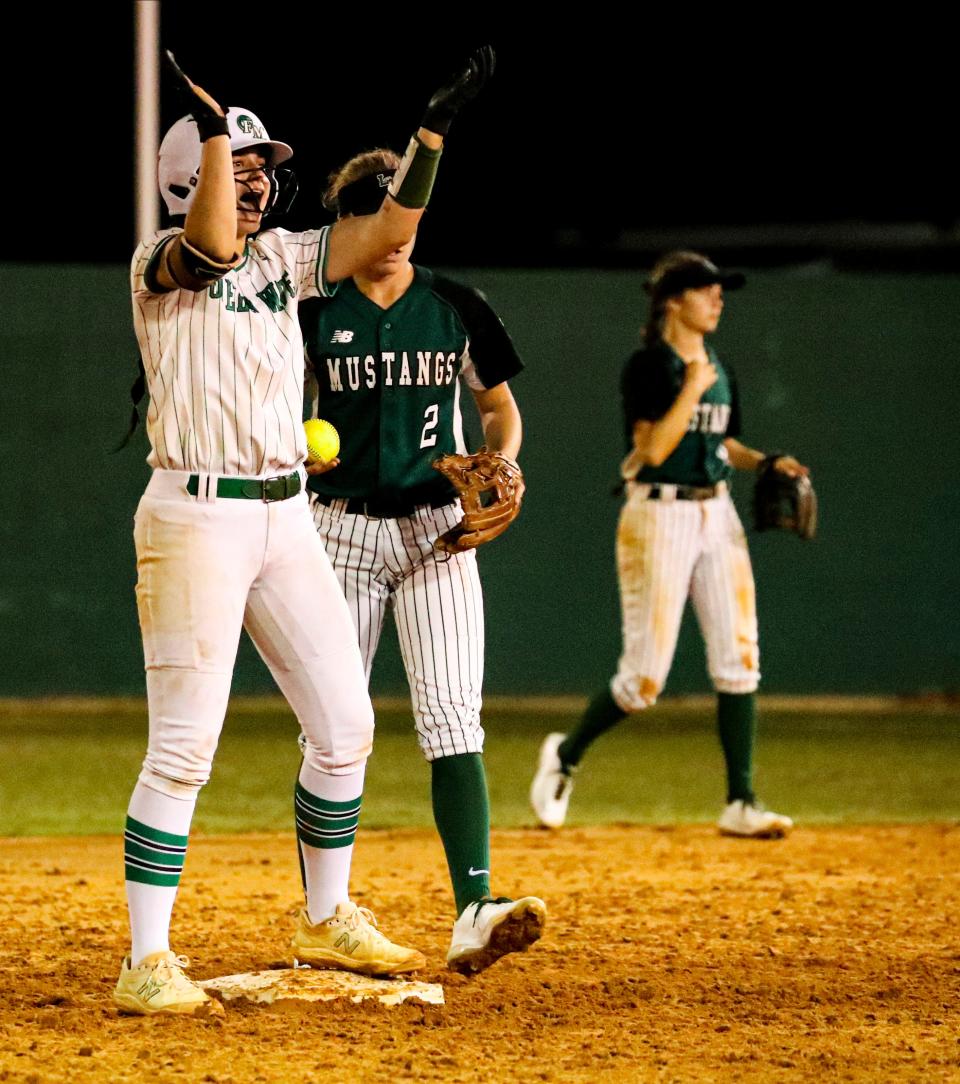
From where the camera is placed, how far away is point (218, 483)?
13.1 feet

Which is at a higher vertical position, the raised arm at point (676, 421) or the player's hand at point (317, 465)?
the player's hand at point (317, 465)

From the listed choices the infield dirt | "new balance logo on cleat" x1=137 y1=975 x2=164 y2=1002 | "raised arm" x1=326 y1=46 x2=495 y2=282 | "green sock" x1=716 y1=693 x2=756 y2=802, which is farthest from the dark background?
"new balance logo on cleat" x1=137 y1=975 x2=164 y2=1002

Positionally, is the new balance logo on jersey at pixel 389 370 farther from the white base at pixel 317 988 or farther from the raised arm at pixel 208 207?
the white base at pixel 317 988

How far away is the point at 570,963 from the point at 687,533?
249 cm

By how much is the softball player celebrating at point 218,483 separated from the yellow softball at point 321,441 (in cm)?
21

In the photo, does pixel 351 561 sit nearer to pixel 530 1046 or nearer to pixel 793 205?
pixel 530 1046

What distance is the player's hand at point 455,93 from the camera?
396 cm

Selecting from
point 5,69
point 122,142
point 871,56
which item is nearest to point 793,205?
point 871,56

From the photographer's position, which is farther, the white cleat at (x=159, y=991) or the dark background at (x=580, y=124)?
the dark background at (x=580, y=124)

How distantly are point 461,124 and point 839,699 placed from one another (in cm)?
1239

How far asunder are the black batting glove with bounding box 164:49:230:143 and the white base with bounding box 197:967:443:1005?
1.95 m

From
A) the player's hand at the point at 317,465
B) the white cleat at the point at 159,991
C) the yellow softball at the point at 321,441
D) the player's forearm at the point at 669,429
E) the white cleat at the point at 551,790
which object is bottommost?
the white cleat at the point at 551,790

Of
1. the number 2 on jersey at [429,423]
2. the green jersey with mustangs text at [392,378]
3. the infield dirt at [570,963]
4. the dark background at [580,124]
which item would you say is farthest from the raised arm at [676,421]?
the dark background at [580,124]

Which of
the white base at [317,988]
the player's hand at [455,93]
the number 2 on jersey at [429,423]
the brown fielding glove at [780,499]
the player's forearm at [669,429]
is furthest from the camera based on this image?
the brown fielding glove at [780,499]
